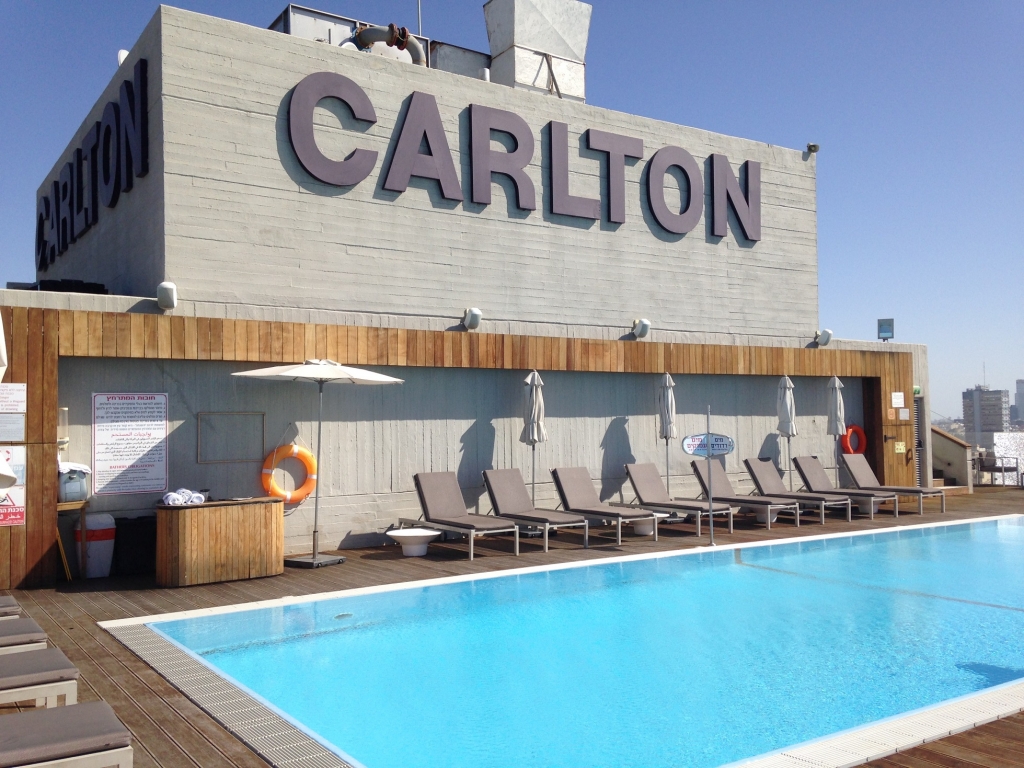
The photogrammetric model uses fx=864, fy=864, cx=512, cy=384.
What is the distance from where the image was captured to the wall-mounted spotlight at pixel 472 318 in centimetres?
1102

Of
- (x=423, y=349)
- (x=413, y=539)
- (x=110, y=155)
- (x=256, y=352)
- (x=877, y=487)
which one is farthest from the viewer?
(x=877, y=487)

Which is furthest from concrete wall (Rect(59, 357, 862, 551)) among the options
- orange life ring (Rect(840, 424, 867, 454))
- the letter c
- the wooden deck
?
the letter c

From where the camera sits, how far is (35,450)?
7.99m

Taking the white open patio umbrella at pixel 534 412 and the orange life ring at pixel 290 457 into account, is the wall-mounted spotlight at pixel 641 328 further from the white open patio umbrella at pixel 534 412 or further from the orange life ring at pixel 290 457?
the orange life ring at pixel 290 457

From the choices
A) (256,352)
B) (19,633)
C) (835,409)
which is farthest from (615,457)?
(19,633)

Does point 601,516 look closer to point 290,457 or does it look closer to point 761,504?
point 761,504

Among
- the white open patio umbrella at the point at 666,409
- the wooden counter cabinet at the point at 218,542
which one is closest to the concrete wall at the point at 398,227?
the white open patio umbrella at the point at 666,409

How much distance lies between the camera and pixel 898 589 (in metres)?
8.03

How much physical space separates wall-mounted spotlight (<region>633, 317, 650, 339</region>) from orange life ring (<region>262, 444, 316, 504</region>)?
5.25m

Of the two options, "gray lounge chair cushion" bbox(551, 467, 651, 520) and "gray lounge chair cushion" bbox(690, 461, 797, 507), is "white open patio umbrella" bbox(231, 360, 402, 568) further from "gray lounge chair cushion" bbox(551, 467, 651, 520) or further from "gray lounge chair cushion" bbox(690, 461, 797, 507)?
"gray lounge chair cushion" bbox(690, 461, 797, 507)

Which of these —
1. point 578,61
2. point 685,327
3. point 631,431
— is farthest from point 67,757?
point 578,61

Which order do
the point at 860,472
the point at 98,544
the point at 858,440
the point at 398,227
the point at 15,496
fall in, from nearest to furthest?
the point at 15,496, the point at 98,544, the point at 398,227, the point at 860,472, the point at 858,440

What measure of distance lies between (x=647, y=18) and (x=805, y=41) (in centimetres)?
238

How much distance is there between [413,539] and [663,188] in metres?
7.10
